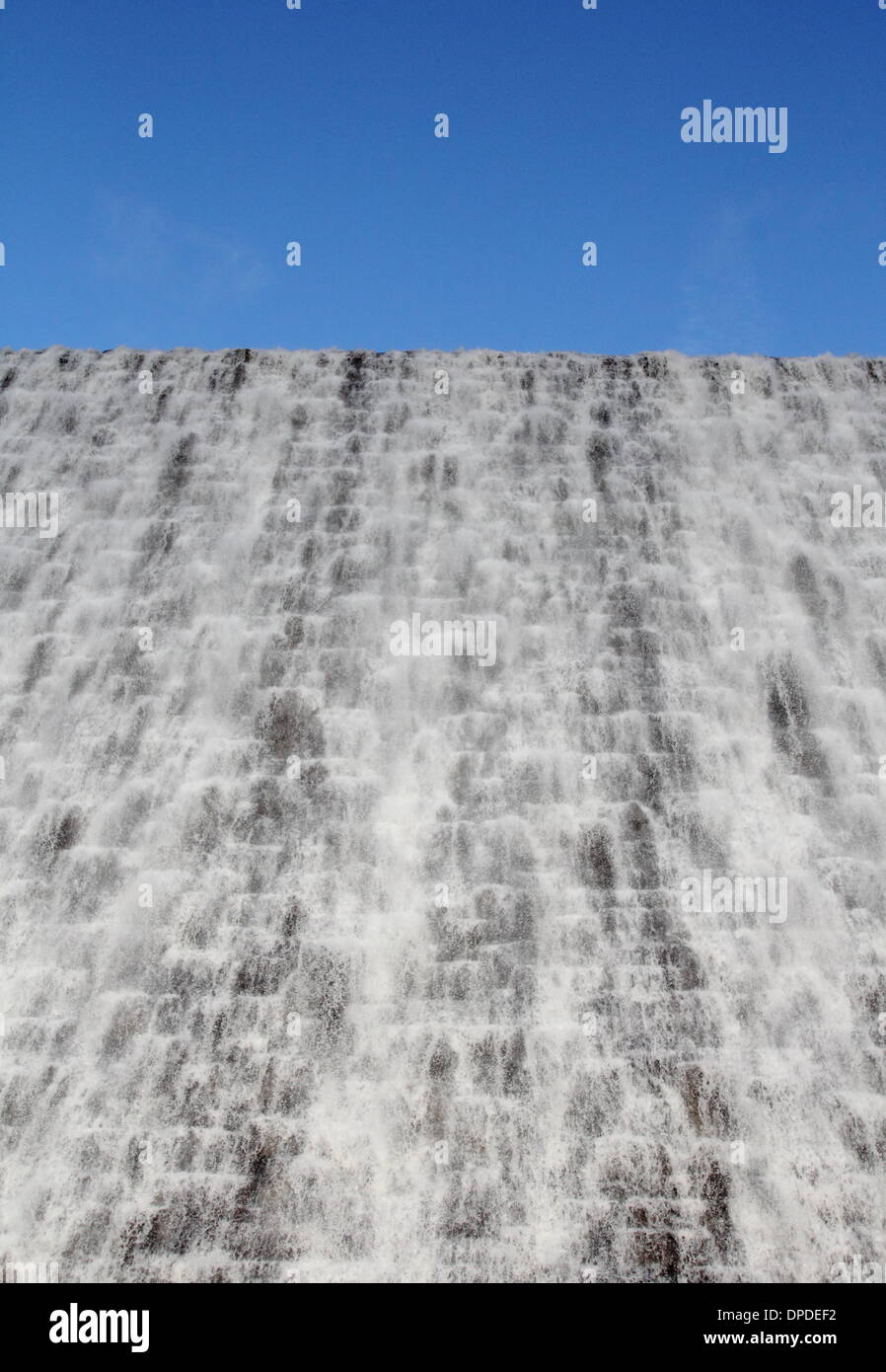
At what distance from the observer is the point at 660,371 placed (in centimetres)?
927

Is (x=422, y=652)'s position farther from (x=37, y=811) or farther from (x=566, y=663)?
(x=37, y=811)

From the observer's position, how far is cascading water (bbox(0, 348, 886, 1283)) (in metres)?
4.73

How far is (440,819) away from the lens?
20.2ft

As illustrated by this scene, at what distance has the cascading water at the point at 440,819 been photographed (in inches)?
186

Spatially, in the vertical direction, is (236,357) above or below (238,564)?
above

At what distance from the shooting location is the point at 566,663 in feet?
23.0
